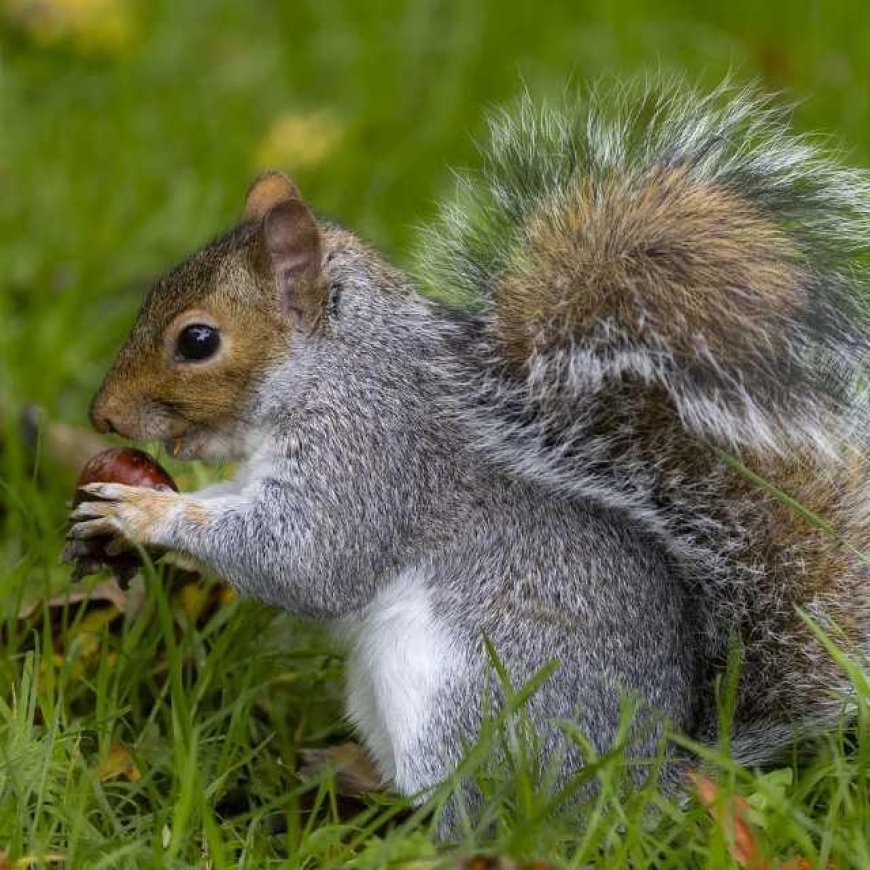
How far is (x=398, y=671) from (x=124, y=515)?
0.34 metres

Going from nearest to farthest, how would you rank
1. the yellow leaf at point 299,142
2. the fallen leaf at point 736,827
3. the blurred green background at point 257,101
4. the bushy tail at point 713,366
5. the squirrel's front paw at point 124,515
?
the fallen leaf at point 736,827, the bushy tail at point 713,366, the squirrel's front paw at point 124,515, the blurred green background at point 257,101, the yellow leaf at point 299,142

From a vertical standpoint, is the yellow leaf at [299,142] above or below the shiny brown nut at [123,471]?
above

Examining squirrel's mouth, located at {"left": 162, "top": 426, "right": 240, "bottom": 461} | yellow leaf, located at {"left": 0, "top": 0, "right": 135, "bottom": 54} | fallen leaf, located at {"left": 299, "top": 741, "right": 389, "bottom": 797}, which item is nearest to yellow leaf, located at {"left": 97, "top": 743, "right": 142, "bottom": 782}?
fallen leaf, located at {"left": 299, "top": 741, "right": 389, "bottom": 797}

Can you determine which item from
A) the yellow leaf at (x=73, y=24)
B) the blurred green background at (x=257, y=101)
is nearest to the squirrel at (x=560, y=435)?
the blurred green background at (x=257, y=101)

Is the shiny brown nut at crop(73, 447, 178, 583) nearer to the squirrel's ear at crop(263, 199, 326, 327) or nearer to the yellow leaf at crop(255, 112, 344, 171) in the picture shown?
the squirrel's ear at crop(263, 199, 326, 327)

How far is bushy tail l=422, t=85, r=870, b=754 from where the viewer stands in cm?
168

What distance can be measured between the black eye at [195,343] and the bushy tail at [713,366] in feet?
0.97

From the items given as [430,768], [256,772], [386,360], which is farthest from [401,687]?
[386,360]

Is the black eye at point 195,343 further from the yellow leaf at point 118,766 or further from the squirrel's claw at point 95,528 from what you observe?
the yellow leaf at point 118,766

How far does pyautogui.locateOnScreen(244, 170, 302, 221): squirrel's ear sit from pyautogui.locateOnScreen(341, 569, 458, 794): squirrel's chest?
483mm

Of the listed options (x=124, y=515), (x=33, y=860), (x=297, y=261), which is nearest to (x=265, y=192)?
(x=297, y=261)

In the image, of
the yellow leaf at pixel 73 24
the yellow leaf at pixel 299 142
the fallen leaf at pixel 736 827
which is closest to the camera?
the fallen leaf at pixel 736 827

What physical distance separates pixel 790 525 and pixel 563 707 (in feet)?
1.00

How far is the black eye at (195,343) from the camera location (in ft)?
6.15
